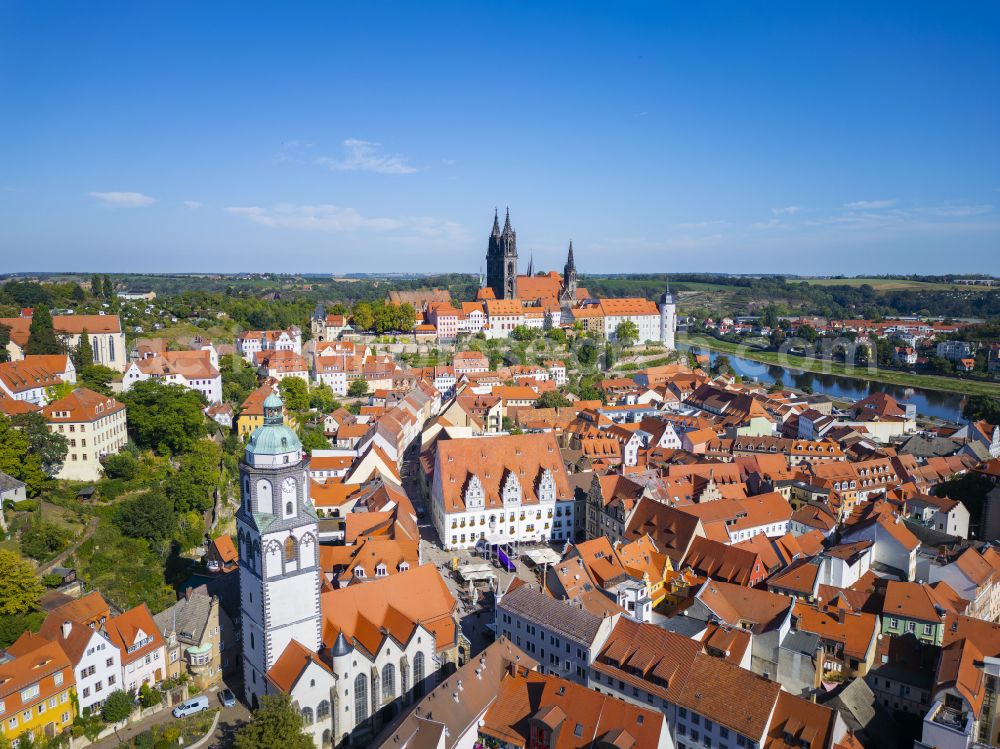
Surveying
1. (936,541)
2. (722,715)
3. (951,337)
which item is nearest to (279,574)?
(722,715)

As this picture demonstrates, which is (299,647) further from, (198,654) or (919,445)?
(919,445)

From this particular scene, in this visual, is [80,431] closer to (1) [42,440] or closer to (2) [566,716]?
(1) [42,440]

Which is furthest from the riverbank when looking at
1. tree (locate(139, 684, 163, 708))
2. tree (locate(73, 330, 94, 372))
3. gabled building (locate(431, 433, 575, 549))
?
tree (locate(139, 684, 163, 708))

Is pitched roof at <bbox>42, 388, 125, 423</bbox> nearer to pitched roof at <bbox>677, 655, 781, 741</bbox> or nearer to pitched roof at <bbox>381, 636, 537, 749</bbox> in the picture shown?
pitched roof at <bbox>381, 636, 537, 749</bbox>

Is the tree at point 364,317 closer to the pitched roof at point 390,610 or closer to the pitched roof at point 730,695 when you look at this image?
the pitched roof at point 390,610

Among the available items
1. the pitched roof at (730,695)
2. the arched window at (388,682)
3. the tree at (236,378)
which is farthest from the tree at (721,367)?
the arched window at (388,682)
